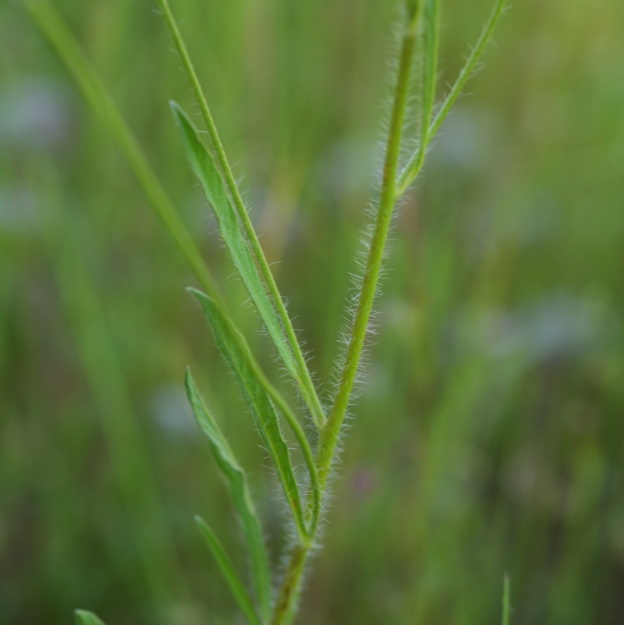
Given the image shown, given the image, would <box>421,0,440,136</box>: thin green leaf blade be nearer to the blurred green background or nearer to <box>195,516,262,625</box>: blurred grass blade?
<box>195,516,262,625</box>: blurred grass blade

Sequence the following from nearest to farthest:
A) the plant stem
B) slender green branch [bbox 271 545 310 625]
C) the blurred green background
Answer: the plant stem → slender green branch [bbox 271 545 310 625] → the blurred green background

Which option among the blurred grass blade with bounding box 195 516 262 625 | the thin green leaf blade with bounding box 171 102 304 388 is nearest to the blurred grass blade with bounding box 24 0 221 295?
the thin green leaf blade with bounding box 171 102 304 388

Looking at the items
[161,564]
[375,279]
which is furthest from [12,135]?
[375,279]

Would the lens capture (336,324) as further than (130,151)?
Yes

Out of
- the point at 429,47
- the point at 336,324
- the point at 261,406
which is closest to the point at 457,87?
the point at 429,47

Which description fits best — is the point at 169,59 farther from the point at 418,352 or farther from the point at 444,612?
the point at 444,612

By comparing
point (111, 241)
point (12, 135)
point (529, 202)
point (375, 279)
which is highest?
point (375, 279)

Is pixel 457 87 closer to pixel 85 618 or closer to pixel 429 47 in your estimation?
pixel 429 47
